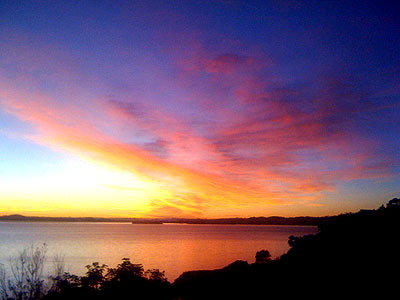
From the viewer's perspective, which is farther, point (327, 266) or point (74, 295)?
point (327, 266)

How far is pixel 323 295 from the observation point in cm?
1881

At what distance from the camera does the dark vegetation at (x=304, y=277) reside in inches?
748

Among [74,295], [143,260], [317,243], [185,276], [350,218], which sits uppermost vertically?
[350,218]

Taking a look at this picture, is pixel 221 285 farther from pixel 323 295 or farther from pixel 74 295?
pixel 74 295

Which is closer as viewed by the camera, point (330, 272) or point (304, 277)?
point (330, 272)

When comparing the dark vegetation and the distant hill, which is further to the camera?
the dark vegetation

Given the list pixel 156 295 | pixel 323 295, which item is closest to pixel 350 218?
pixel 323 295

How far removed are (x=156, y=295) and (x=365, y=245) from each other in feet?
52.0

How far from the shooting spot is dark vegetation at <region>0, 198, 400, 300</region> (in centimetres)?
1900

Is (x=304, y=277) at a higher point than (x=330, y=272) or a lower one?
lower

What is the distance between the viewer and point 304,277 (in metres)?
21.8

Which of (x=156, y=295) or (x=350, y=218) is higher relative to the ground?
(x=350, y=218)

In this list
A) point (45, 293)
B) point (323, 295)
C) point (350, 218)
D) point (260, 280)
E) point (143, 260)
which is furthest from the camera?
point (143, 260)

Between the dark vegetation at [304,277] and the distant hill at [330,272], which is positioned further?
the dark vegetation at [304,277]
